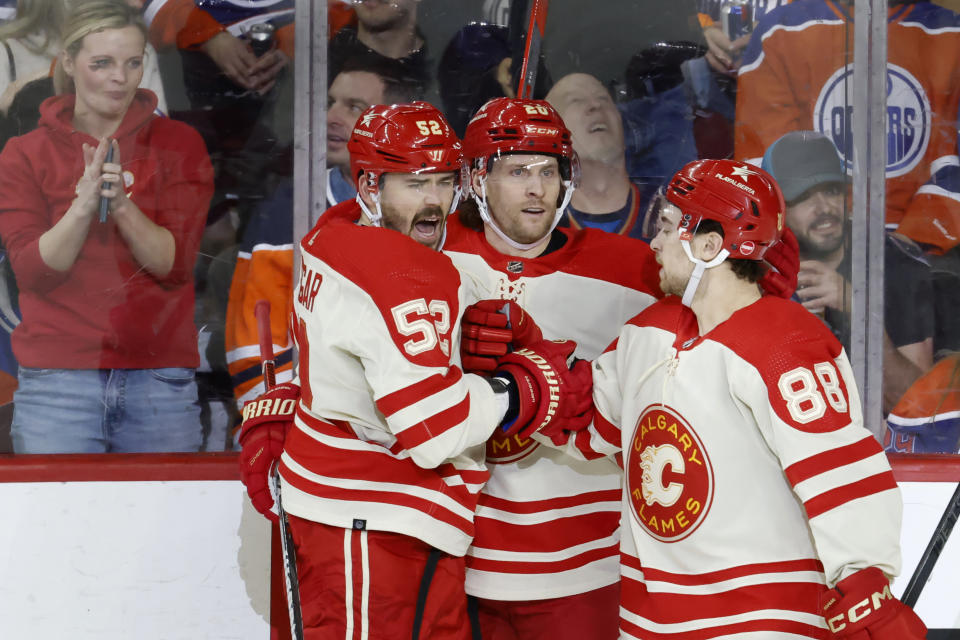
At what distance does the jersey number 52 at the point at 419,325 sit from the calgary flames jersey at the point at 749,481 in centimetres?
40

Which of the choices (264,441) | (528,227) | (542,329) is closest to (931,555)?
(542,329)

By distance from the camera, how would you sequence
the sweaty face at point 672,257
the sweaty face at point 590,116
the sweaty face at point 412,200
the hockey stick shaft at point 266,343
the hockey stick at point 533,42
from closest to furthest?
1. the sweaty face at point 672,257
2. the sweaty face at point 412,200
3. the hockey stick shaft at point 266,343
4. the hockey stick at point 533,42
5. the sweaty face at point 590,116

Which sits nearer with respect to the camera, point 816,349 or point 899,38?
point 816,349

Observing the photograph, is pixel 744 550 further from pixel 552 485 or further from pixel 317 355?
pixel 317 355

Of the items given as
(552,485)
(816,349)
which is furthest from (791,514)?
(552,485)

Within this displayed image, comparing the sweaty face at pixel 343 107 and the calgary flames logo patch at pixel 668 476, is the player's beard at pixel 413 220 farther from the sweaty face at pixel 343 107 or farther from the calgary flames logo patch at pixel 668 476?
the sweaty face at pixel 343 107

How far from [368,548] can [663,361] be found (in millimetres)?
649

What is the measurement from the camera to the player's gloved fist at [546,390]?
1.83 meters

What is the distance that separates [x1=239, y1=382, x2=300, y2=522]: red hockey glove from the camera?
208 cm

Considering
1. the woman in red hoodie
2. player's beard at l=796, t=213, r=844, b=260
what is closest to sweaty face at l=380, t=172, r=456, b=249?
the woman in red hoodie

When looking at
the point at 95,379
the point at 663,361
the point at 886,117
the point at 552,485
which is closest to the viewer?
the point at 663,361

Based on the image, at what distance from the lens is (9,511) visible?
254 cm

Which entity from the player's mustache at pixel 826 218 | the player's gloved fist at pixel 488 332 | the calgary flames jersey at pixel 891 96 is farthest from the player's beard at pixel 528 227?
the player's mustache at pixel 826 218

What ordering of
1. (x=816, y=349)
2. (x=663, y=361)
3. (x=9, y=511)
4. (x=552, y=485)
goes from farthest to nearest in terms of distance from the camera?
(x=9, y=511)
(x=552, y=485)
(x=663, y=361)
(x=816, y=349)
